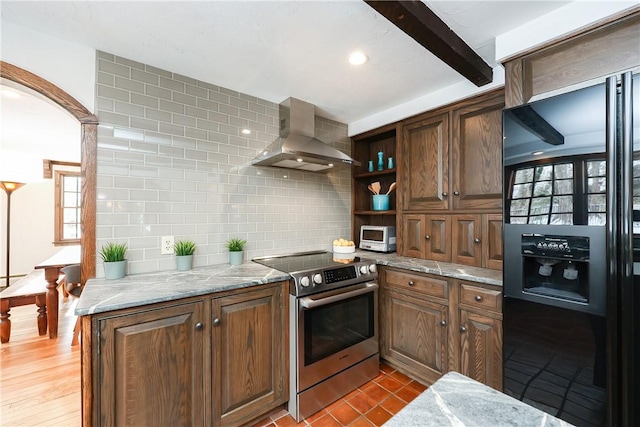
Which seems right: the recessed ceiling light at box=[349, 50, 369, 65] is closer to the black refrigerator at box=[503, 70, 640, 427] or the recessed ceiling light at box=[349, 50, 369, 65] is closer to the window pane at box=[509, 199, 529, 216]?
the black refrigerator at box=[503, 70, 640, 427]

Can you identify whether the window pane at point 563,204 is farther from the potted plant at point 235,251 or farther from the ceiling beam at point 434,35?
the potted plant at point 235,251

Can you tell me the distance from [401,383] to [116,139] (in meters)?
2.73

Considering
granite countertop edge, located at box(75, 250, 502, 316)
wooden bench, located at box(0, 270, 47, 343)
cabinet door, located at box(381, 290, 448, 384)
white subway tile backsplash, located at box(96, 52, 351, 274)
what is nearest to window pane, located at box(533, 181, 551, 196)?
granite countertop edge, located at box(75, 250, 502, 316)

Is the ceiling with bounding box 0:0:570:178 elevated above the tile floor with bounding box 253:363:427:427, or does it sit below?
above

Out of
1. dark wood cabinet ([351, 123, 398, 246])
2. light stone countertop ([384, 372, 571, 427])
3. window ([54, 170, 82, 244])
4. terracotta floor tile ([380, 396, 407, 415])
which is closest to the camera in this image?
light stone countertop ([384, 372, 571, 427])

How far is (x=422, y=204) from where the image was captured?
236 cm

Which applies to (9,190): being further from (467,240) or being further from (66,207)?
(467,240)

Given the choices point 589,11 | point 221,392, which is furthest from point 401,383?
point 589,11

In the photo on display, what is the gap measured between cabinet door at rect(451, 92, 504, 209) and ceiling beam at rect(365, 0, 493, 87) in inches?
9.6

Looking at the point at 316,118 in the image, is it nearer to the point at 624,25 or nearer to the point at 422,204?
the point at 422,204

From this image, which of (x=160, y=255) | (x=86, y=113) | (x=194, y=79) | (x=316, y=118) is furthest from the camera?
(x=316, y=118)

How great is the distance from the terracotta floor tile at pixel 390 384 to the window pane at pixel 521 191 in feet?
5.38

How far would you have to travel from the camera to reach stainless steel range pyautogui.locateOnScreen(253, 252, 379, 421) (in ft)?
5.65

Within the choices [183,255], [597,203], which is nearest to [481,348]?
[597,203]
